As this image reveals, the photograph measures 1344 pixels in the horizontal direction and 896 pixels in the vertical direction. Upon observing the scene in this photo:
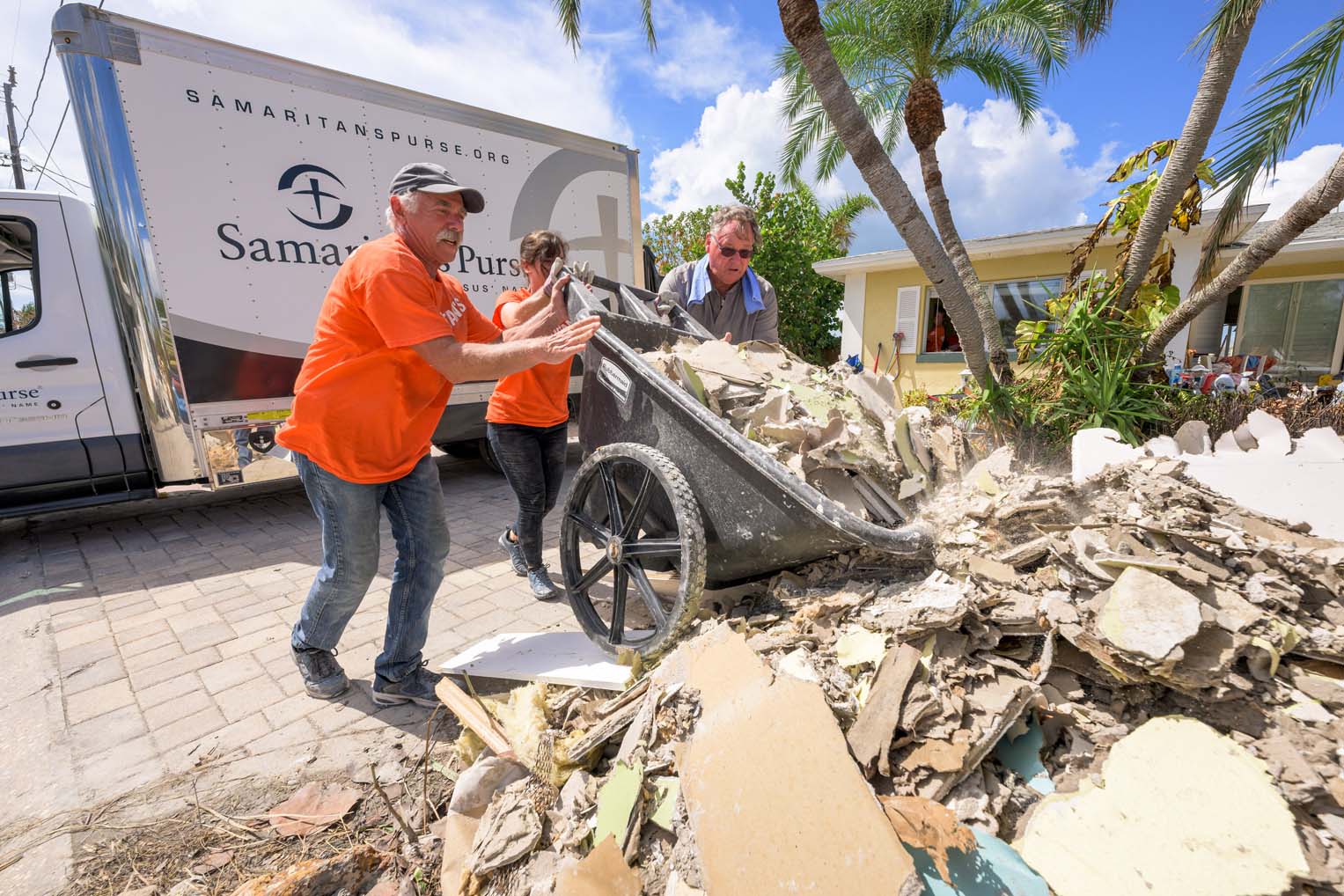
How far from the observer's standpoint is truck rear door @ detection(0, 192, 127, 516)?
3.76 meters

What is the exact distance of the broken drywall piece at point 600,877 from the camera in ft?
3.94

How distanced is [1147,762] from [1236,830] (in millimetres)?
171

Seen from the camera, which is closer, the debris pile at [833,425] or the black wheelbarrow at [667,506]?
the black wheelbarrow at [667,506]

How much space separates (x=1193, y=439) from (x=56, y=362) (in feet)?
22.3

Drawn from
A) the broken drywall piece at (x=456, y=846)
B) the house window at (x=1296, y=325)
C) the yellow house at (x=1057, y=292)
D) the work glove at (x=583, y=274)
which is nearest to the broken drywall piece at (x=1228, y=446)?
the work glove at (x=583, y=274)

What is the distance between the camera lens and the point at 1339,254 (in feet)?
26.7

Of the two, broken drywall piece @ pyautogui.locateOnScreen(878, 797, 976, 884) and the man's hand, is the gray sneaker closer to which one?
the man's hand

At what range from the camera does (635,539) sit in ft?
7.49

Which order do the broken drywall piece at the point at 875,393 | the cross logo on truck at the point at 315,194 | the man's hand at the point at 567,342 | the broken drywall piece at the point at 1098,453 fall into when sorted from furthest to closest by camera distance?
the cross logo on truck at the point at 315,194 → the broken drywall piece at the point at 875,393 → the broken drywall piece at the point at 1098,453 → the man's hand at the point at 567,342

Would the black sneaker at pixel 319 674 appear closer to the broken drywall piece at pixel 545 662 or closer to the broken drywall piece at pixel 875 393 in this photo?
the broken drywall piece at pixel 545 662

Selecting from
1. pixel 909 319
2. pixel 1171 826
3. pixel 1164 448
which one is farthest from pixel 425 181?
pixel 909 319

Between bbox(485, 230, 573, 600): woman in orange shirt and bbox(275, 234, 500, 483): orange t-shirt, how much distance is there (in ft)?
2.70

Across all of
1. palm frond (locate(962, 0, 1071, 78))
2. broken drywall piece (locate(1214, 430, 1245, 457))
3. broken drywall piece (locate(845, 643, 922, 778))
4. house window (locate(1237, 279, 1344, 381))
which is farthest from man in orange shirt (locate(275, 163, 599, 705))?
house window (locate(1237, 279, 1344, 381))

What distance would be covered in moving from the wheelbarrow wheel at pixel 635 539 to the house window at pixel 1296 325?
475 inches
